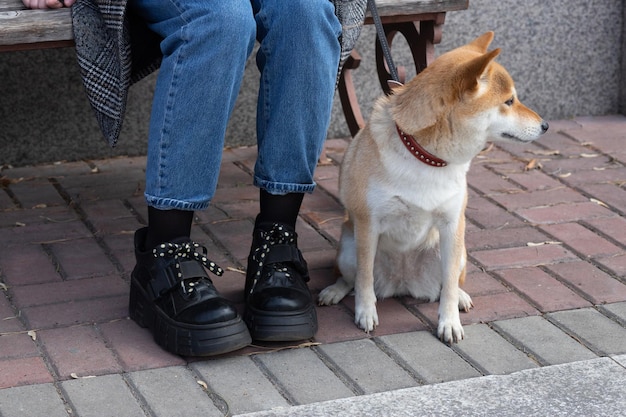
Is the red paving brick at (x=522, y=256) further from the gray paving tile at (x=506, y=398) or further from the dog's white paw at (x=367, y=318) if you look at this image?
the gray paving tile at (x=506, y=398)

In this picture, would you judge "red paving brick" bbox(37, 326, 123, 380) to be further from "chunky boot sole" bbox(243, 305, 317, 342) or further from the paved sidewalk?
"chunky boot sole" bbox(243, 305, 317, 342)

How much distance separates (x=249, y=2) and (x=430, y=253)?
0.91m

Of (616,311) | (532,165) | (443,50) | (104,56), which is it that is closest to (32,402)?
(104,56)

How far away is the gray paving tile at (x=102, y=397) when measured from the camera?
2.44 m

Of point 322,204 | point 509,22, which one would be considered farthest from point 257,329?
point 509,22

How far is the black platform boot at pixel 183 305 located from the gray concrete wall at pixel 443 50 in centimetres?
157

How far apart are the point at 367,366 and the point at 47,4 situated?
4.64ft

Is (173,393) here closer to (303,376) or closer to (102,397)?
(102,397)

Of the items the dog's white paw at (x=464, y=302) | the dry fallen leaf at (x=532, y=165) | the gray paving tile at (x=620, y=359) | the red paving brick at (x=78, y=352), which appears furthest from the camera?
the dry fallen leaf at (x=532, y=165)

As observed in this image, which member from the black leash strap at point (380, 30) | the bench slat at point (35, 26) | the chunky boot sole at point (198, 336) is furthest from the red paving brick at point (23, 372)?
the black leash strap at point (380, 30)

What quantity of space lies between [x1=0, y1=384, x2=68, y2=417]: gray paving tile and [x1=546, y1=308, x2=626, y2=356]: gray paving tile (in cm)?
142

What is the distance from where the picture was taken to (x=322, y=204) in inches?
154

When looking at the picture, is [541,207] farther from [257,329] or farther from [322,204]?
[257,329]

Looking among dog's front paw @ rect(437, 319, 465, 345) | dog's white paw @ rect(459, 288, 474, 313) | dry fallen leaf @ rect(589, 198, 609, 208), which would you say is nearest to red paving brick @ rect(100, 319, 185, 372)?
dog's front paw @ rect(437, 319, 465, 345)
